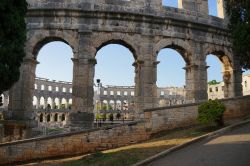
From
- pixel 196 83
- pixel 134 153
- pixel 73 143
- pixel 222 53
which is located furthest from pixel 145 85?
pixel 134 153

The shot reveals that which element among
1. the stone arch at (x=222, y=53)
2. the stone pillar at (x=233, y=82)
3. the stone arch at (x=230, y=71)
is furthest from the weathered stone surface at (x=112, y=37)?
the stone pillar at (x=233, y=82)

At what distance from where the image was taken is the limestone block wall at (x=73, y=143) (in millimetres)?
12477

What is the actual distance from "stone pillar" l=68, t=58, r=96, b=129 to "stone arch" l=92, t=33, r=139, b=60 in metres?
1.16

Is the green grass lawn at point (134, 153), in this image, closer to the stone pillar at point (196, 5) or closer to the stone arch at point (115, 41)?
the stone arch at point (115, 41)

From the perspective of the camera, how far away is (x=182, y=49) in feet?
63.0

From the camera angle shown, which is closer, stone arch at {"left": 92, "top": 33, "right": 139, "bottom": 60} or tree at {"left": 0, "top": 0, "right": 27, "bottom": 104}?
tree at {"left": 0, "top": 0, "right": 27, "bottom": 104}

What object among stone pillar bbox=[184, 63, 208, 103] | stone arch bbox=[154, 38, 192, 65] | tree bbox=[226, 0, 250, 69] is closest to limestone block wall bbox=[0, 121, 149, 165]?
stone pillar bbox=[184, 63, 208, 103]

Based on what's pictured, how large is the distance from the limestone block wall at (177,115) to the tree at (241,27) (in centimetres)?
256

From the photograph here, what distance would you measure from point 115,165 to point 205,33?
1360cm

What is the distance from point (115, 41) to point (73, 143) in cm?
750

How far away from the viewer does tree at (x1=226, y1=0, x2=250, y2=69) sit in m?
14.9

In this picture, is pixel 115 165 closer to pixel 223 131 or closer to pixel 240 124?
pixel 223 131

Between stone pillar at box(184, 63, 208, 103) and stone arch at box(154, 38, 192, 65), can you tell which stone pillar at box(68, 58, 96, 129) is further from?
stone pillar at box(184, 63, 208, 103)

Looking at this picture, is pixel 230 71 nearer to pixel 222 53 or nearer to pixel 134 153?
pixel 222 53
